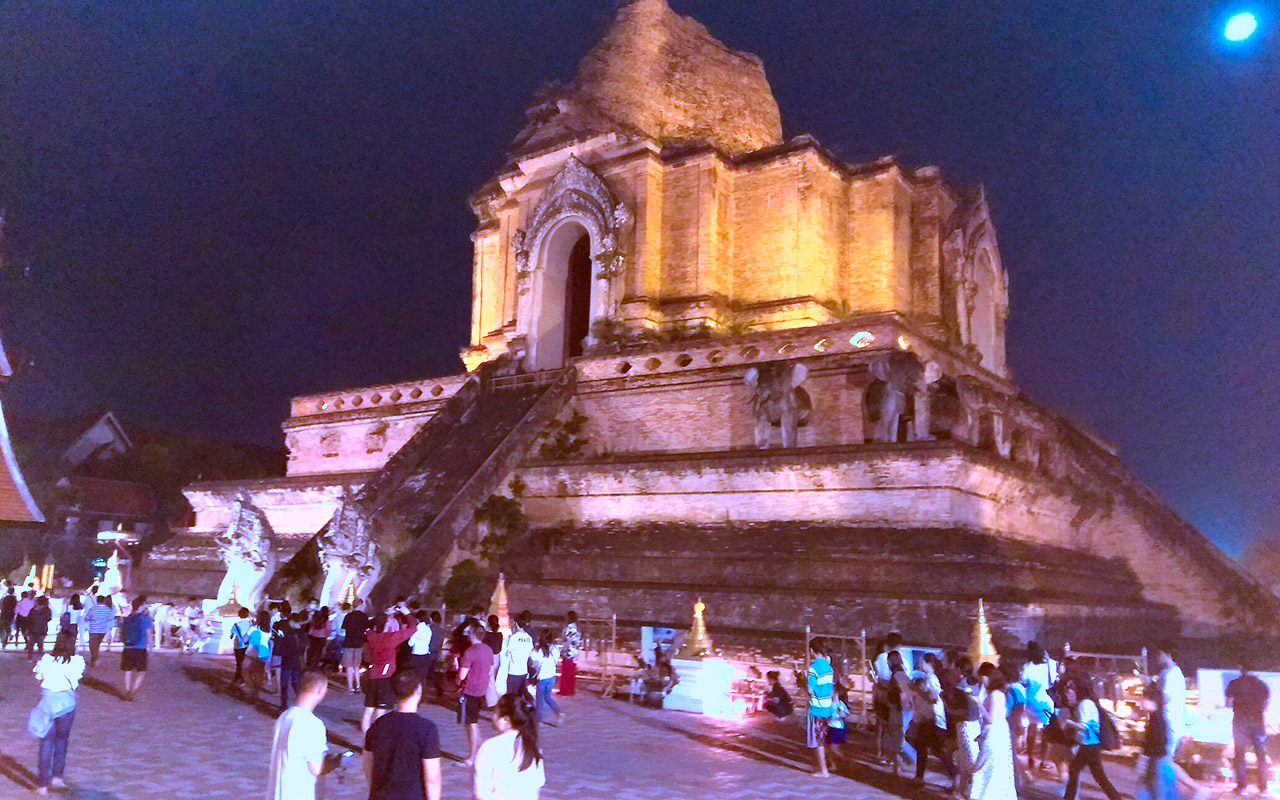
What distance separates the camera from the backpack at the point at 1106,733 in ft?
24.7

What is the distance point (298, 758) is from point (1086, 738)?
18.5 ft

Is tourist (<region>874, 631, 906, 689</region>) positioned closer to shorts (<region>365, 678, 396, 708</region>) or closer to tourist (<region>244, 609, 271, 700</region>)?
shorts (<region>365, 678, 396, 708</region>)

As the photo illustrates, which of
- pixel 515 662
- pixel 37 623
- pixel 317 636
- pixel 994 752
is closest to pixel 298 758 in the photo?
pixel 994 752

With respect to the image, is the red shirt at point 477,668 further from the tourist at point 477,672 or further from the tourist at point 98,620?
the tourist at point 98,620

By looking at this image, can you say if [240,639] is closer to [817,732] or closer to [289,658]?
[289,658]

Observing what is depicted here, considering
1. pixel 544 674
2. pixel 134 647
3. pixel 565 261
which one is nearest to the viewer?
pixel 544 674

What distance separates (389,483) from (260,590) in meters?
3.00

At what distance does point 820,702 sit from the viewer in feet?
28.5

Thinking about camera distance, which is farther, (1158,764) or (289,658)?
(289,658)

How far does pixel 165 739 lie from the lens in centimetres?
906

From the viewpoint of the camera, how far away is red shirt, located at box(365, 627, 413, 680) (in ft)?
29.4

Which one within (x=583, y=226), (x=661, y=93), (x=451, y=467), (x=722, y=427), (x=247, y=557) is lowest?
(x=247, y=557)

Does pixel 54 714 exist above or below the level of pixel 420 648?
below

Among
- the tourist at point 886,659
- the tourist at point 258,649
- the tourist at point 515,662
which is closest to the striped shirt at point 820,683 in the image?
the tourist at point 886,659
